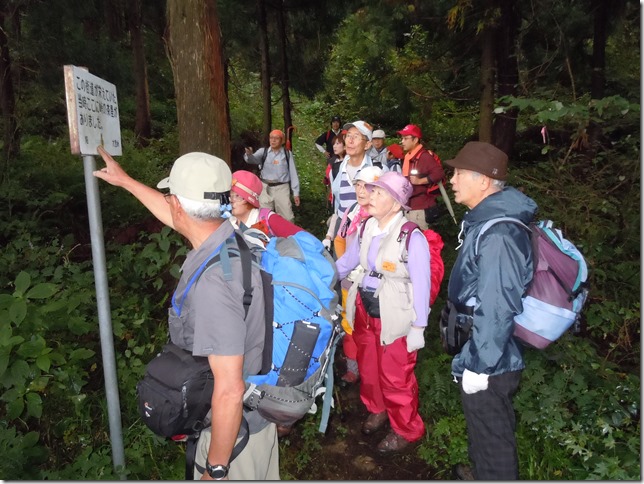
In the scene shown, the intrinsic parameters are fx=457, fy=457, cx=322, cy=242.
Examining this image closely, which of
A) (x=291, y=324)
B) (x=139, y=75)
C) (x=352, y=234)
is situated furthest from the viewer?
(x=139, y=75)

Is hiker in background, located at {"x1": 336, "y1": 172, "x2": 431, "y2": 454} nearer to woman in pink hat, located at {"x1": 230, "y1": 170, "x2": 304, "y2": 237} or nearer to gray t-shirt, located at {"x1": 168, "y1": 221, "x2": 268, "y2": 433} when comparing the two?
woman in pink hat, located at {"x1": 230, "y1": 170, "x2": 304, "y2": 237}

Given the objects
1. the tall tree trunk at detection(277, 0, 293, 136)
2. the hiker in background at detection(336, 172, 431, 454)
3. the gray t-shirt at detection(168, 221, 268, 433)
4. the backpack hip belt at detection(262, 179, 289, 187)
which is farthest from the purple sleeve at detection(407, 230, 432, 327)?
the tall tree trunk at detection(277, 0, 293, 136)

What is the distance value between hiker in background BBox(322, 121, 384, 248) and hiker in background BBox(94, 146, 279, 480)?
9.81 feet

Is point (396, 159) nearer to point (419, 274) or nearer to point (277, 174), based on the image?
point (277, 174)

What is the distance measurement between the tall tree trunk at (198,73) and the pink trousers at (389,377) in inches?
88.6

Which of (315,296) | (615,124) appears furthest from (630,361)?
(315,296)

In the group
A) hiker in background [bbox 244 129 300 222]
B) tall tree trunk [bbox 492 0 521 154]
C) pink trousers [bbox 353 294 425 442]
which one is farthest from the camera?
tall tree trunk [bbox 492 0 521 154]

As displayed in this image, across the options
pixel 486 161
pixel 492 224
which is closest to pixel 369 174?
pixel 486 161

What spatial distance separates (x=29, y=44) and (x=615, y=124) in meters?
9.40

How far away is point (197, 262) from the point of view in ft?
6.18

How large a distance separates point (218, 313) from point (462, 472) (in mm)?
2447

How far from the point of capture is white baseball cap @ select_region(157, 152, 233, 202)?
189cm

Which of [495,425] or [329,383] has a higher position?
[329,383]

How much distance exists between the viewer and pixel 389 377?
353 centimetres
